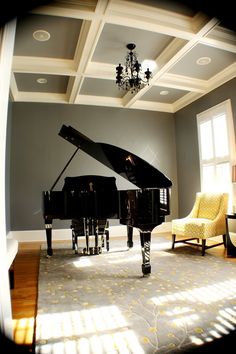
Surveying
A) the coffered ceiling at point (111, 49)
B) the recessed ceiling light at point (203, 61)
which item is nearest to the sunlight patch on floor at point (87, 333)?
the coffered ceiling at point (111, 49)

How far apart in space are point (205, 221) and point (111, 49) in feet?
9.84

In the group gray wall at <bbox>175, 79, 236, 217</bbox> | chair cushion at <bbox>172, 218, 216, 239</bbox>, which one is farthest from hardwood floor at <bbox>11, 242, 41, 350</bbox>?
gray wall at <bbox>175, 79, 236, 217</bbox>

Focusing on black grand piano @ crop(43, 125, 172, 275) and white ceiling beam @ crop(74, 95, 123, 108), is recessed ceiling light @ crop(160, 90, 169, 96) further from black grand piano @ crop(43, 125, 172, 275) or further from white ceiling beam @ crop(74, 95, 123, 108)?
black grand piano @ crop(43, 125, 172, 275)

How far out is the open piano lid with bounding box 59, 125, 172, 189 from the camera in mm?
3127

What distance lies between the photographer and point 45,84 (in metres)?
4.91

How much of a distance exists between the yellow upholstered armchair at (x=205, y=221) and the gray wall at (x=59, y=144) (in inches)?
73.5

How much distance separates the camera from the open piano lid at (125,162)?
3.13 metres

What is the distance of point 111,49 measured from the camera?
3.70 meters

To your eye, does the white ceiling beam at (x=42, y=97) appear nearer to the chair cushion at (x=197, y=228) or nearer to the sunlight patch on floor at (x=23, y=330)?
the chair cushion at (x=197, y=228)

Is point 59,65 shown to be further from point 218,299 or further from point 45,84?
point 218,299

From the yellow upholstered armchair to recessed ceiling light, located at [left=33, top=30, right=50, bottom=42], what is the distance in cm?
338

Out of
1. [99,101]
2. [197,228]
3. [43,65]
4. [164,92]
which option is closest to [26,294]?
[197,228]

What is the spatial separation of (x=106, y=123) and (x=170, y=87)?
1.71 meters

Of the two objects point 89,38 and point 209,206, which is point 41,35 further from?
point 209,206
